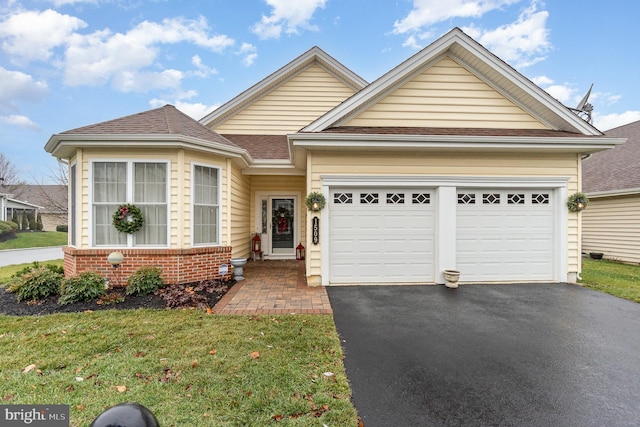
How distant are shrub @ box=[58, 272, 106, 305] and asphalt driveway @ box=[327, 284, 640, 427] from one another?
4490 mm

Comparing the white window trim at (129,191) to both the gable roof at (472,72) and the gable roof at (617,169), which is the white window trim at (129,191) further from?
the gable roof at (617,169)

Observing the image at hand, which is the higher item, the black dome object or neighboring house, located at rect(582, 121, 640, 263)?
neighboring house, located at rect(582, 121, 640, 263)

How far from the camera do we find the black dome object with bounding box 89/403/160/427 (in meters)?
1.25

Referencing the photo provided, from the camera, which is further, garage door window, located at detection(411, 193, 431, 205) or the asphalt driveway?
garage door window, located at detection(411, 193, 431, 205)

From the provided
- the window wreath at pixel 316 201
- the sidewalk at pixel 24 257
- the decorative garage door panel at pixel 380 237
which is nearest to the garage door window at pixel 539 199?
the decorative garage door panel at pixel 380 237

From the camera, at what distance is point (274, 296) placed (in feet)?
18.3

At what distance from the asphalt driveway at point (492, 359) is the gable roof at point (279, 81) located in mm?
8059

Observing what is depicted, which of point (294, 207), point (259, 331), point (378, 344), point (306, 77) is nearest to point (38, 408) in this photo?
point (259, 331)

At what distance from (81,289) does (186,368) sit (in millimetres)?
3716

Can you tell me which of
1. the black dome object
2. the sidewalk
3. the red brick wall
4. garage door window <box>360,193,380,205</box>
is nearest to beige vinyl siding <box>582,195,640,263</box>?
garage door window <box>360,193,380,205</box>

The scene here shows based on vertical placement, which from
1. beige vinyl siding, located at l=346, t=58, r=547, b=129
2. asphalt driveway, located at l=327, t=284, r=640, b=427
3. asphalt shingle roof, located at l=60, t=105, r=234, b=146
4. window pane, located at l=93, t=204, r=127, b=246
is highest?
beige vinyl siding, located at l=346, t=58, r=547, b=129

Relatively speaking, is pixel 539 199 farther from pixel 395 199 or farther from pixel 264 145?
pixel 264 145

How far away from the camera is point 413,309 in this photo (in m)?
4.93

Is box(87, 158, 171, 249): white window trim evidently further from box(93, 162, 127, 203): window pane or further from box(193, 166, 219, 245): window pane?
box(193, 166, 219, 245): window pane
